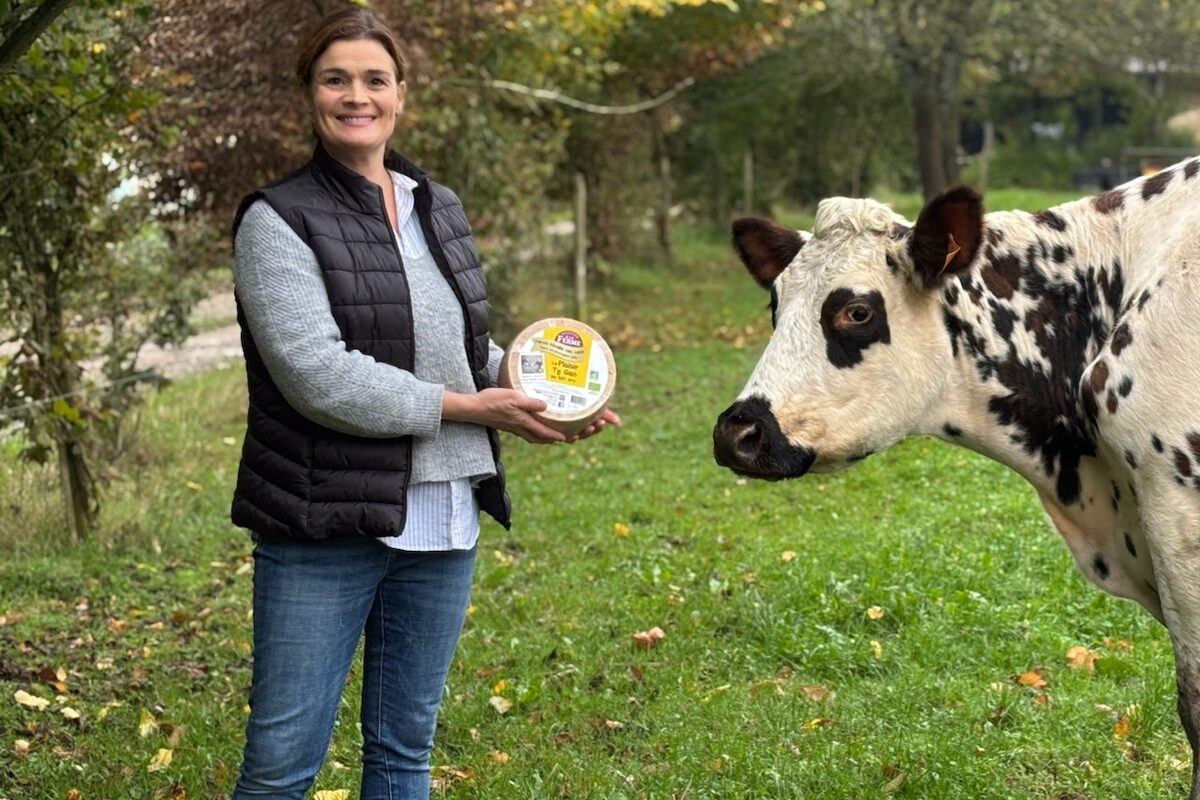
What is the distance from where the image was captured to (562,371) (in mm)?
3225

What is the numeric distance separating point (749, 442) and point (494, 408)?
2.22 feet

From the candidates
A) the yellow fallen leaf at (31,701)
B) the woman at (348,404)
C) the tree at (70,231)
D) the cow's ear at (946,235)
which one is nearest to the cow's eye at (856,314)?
the cow's ear at (946,235)

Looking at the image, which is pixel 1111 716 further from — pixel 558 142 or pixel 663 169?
pixel 663 169

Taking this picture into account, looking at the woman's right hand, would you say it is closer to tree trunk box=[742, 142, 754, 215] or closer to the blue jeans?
the blue jeans

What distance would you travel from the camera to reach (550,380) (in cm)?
320

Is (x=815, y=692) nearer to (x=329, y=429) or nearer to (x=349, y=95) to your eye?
(x=329, y=429)

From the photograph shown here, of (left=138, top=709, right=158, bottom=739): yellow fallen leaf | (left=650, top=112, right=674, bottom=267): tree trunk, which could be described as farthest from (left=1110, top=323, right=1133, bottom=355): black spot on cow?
(left=650, top=112, right=674, bottom=267): tree trunk

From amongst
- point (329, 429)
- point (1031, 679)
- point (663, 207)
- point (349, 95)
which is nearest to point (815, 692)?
point (1031, 679)

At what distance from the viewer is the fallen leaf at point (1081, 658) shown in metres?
5.07

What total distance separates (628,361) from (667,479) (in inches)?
207

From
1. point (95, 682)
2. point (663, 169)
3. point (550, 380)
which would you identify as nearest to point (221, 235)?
point (95, 682)

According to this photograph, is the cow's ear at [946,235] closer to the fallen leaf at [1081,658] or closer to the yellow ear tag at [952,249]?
the yellow ear tag at [952,249]

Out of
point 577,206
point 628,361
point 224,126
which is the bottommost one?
point 628,361

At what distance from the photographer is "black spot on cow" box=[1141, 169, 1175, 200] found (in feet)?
11.5
